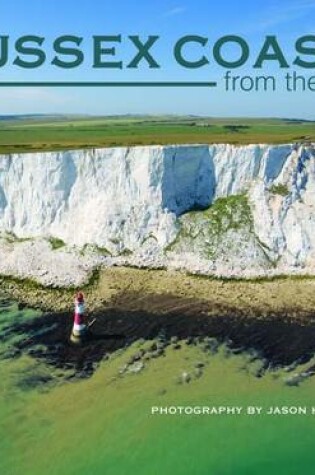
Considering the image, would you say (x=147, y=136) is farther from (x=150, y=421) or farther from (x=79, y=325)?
(x=150, y=421)

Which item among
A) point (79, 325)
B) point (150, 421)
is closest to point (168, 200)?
point (79, 325)

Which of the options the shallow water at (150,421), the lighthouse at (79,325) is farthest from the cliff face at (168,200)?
the shallow water at (150,421)

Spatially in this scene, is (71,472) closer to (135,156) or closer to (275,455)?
(275,455)

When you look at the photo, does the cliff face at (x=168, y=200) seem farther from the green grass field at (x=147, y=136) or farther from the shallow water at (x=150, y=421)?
the shallow water at (x=150, y=421)

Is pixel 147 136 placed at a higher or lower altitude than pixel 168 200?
higher

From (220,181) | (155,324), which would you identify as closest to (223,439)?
(155,324)

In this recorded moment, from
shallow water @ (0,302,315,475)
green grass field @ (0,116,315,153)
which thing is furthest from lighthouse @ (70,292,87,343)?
green grass field @ (0,116,315,153)

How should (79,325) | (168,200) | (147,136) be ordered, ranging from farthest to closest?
(147,136) → (168,200) → (79,325)
